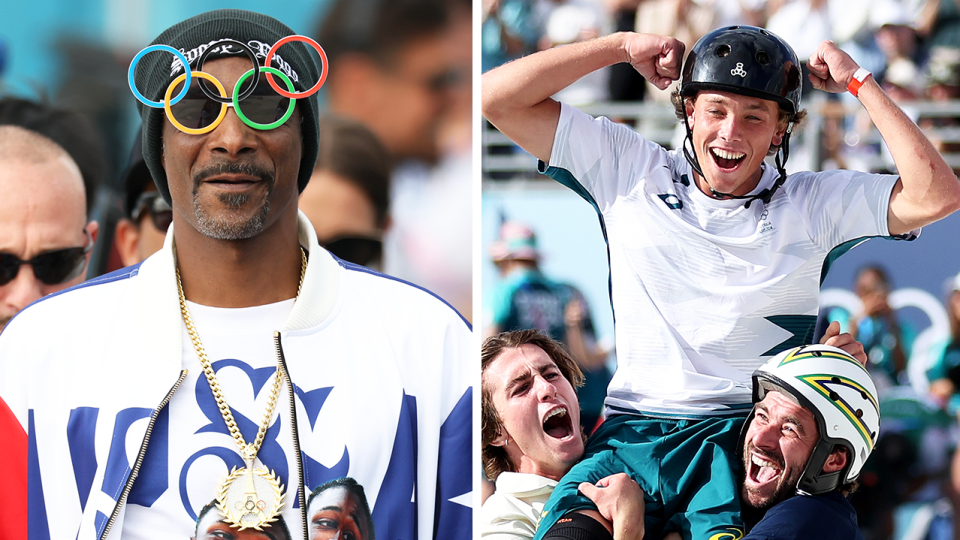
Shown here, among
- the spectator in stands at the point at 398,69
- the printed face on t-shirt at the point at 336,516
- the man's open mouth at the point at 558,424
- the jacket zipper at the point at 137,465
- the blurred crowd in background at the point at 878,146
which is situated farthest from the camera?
the blurred crowd in background at the point at 878,146

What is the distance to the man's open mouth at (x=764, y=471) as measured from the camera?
2.85 meters

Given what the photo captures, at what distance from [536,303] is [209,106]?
1.58m

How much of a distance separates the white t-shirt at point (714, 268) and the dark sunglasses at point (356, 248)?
29.9 inches

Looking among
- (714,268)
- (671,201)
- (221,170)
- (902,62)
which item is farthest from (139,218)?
(902,62)

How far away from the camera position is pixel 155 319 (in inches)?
112

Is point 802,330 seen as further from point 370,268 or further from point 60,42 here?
point 60,42

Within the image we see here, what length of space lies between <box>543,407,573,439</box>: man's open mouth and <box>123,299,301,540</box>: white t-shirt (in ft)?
2.90

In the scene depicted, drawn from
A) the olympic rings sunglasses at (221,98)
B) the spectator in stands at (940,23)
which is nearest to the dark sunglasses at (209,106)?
the olympic rings sunglasses at (221,98)

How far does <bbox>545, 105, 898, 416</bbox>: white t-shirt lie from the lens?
298 cm

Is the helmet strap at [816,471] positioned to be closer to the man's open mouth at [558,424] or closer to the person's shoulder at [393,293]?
the man's open mouth at [558,424]

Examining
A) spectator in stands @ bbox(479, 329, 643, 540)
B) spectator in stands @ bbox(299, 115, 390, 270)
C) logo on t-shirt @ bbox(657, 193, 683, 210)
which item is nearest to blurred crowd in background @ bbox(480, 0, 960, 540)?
spectator in stands @ bbox(299, 115, 390, 270)

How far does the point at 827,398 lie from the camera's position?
2.85 meters

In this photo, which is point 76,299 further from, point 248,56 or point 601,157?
point 601,157

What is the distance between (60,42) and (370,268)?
1374mm
